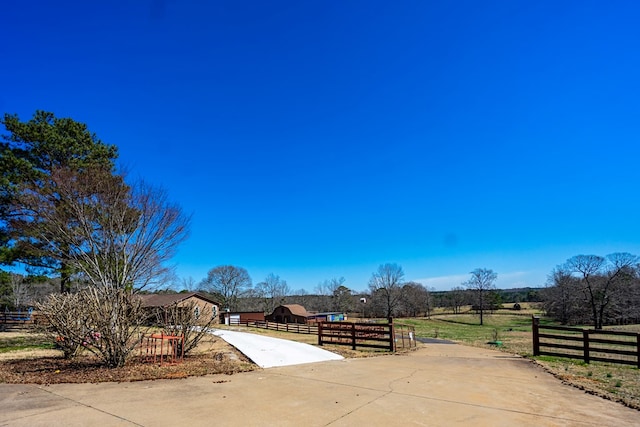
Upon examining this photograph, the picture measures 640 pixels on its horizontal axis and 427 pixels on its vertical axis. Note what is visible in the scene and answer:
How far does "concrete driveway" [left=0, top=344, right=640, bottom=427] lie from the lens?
5441 millimetres

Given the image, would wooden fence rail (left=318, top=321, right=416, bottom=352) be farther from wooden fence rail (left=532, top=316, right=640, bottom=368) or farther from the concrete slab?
wooden fence rail (left=532, top=316, right=640, bottom=368)

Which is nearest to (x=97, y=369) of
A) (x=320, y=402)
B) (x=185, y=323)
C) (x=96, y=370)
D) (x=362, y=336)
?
(x=96, y=370)

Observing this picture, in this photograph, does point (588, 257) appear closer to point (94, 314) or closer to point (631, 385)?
point (631, 385)

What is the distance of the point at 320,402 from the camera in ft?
21.4

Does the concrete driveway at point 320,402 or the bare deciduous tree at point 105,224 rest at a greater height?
the bare deciduous tree at point 105,224

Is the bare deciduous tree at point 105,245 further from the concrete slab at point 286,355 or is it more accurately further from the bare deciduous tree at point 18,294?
the bare deciduous tree at point 18,294

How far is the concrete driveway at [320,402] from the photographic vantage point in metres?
5.44

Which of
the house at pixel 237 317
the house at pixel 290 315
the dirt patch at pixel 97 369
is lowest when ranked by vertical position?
the house at pixel 290 315

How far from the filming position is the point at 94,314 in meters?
9.62

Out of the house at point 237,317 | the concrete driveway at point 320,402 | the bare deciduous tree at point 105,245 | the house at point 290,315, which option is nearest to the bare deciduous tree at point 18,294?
the house at point 237,317

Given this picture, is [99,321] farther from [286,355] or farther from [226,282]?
[226,282]

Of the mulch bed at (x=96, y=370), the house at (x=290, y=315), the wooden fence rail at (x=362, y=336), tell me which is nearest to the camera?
the mulch bed at (x=96, y=370)

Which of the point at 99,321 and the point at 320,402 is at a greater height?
the point at 99,321

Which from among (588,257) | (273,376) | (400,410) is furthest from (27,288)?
(588,257)
